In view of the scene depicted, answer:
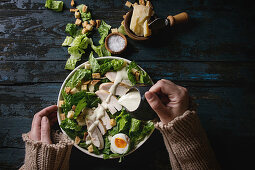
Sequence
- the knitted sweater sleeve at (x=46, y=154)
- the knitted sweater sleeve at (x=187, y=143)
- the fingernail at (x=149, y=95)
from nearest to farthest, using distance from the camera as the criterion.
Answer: the fingernail at (x=149, y=95)
the knitted sweater sleeve at (x=187, y=143)
the knitted sweater sleeve at (x=46, y=154)

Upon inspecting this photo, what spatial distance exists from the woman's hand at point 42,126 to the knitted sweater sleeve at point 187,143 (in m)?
0.96

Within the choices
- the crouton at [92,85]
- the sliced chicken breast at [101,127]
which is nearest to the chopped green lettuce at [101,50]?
the crouton at [92,85]

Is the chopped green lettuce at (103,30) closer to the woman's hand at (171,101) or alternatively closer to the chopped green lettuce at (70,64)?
the chopped green lettuce at (70,64)

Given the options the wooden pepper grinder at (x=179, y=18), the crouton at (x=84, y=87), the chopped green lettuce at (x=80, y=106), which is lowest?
the chopped green lettuce at (x=80, y=106)

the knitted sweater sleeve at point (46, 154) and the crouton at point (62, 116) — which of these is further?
the crouton at point (62, 116)

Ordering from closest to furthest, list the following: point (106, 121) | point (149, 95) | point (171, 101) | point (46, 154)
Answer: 1. point (149, 95)
2. point (171, 101)
3. point (46, 154)
4. point (106, 121)

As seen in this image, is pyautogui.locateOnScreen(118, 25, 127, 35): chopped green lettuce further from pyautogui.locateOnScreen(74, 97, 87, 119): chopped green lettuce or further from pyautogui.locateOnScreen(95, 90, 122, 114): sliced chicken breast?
pyautogui.locateOnScreen(74, 97, 87, 119): chopped green lettuce

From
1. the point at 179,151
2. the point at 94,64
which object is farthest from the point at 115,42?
the point at 179,151

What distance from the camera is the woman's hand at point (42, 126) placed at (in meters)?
1.84

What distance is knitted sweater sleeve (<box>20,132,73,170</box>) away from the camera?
170 centimetres

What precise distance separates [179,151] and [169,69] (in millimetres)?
772

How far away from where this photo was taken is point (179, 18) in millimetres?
1982

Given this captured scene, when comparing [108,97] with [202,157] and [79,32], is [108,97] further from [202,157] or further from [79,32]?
[202,157]

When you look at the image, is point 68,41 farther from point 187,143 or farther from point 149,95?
point 187,143
